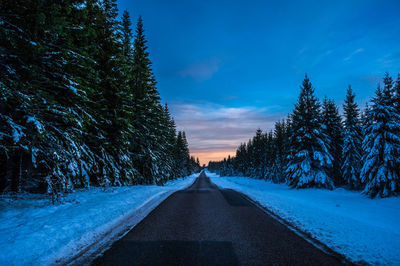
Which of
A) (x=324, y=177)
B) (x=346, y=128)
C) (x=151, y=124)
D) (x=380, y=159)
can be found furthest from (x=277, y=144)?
(x=151, y=124)

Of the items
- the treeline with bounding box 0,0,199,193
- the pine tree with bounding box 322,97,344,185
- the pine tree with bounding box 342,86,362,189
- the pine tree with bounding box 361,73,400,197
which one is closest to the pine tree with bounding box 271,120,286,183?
the pine tree with bounding box 322,97,344,185

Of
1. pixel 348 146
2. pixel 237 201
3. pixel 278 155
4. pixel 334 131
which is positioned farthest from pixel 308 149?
pixel 278 155

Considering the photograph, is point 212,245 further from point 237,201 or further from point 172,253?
point 237,201

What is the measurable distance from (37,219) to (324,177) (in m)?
24.6

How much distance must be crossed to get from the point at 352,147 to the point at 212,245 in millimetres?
28655

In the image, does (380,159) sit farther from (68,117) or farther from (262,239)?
(68,117)

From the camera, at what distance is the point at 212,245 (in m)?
4.28

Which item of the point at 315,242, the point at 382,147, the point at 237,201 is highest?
the point at 382,147

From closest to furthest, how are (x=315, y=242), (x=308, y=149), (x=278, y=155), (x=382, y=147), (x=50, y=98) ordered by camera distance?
(x=315, y=242) < (x=50, y=98) < (x=382, y=147) < (x=308, y=149) < (x=278, y=155)

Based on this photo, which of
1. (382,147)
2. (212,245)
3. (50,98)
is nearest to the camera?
(212,245)

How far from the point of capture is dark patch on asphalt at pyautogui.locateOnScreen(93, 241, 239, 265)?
3.50m

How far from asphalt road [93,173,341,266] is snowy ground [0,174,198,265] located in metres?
0.68

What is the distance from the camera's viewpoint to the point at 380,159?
15180 millimetres

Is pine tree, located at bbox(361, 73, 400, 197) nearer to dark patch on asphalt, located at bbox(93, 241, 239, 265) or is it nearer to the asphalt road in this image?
the asphalt road
